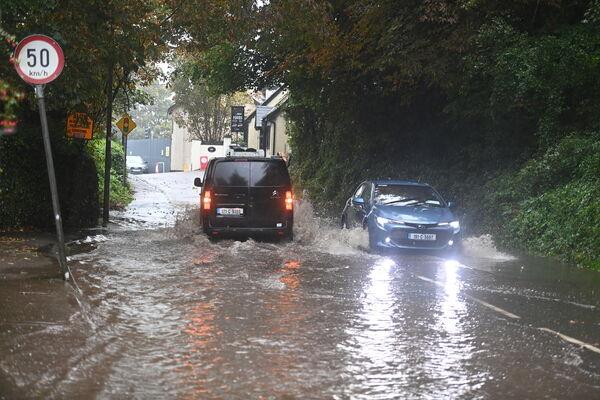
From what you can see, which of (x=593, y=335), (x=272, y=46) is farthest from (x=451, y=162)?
(x=593, y=335)

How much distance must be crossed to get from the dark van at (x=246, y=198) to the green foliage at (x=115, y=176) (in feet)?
25.4

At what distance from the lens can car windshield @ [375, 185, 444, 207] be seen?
15.5 metres

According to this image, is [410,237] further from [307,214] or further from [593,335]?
[307,214]

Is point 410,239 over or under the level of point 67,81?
under

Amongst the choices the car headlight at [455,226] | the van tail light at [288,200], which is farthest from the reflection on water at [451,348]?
the van tail light at [288,200]

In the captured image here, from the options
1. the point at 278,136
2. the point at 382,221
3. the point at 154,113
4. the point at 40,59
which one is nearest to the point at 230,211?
the point at 382,221

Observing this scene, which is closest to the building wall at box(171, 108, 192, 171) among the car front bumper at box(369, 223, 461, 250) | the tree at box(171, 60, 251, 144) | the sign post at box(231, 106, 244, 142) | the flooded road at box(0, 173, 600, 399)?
the tree at box(171, 60, 251, 144)

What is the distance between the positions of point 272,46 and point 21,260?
45.5 feet

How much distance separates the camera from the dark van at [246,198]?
15766 millimetres

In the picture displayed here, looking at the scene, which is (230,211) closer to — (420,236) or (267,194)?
(267,194)

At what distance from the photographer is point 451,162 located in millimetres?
22281

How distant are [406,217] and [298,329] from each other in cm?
719

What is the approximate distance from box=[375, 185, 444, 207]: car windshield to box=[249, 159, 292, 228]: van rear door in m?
1.96

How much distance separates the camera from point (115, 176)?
3173 cm
